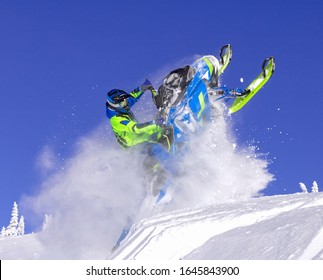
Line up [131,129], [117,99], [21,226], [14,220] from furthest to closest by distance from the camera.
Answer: [21,226]
[14,220]
[117,99]
[131,129]

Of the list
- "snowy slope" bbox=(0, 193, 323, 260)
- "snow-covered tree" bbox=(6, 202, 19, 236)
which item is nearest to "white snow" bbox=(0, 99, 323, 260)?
"snowy slope" bbox=(0, 193, 323, 260)

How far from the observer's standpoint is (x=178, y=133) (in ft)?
33.0

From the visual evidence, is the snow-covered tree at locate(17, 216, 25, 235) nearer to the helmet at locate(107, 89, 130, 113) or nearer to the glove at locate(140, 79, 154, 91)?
the glove at locate(140, 79, 154, 91)

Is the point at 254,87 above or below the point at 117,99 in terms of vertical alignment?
above

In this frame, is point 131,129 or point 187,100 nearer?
point 131,129

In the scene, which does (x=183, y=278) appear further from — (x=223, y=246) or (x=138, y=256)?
(x=138, y=256)

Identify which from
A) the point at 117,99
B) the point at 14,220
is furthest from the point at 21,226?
the point at 117,99

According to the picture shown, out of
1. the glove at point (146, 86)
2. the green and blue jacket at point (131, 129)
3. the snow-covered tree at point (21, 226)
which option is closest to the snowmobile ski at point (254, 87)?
the glove at point (146, 86)

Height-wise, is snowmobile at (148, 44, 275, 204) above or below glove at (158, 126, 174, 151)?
above

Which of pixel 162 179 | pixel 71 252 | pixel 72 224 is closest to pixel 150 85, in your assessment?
pixel 162 179

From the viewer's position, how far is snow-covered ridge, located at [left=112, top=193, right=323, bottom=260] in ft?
13.3

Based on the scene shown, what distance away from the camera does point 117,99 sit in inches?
400

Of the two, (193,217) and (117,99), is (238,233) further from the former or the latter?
(117,99)

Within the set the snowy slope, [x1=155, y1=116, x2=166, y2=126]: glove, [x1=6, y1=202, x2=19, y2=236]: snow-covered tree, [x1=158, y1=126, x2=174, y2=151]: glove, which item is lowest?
the snowy slope
